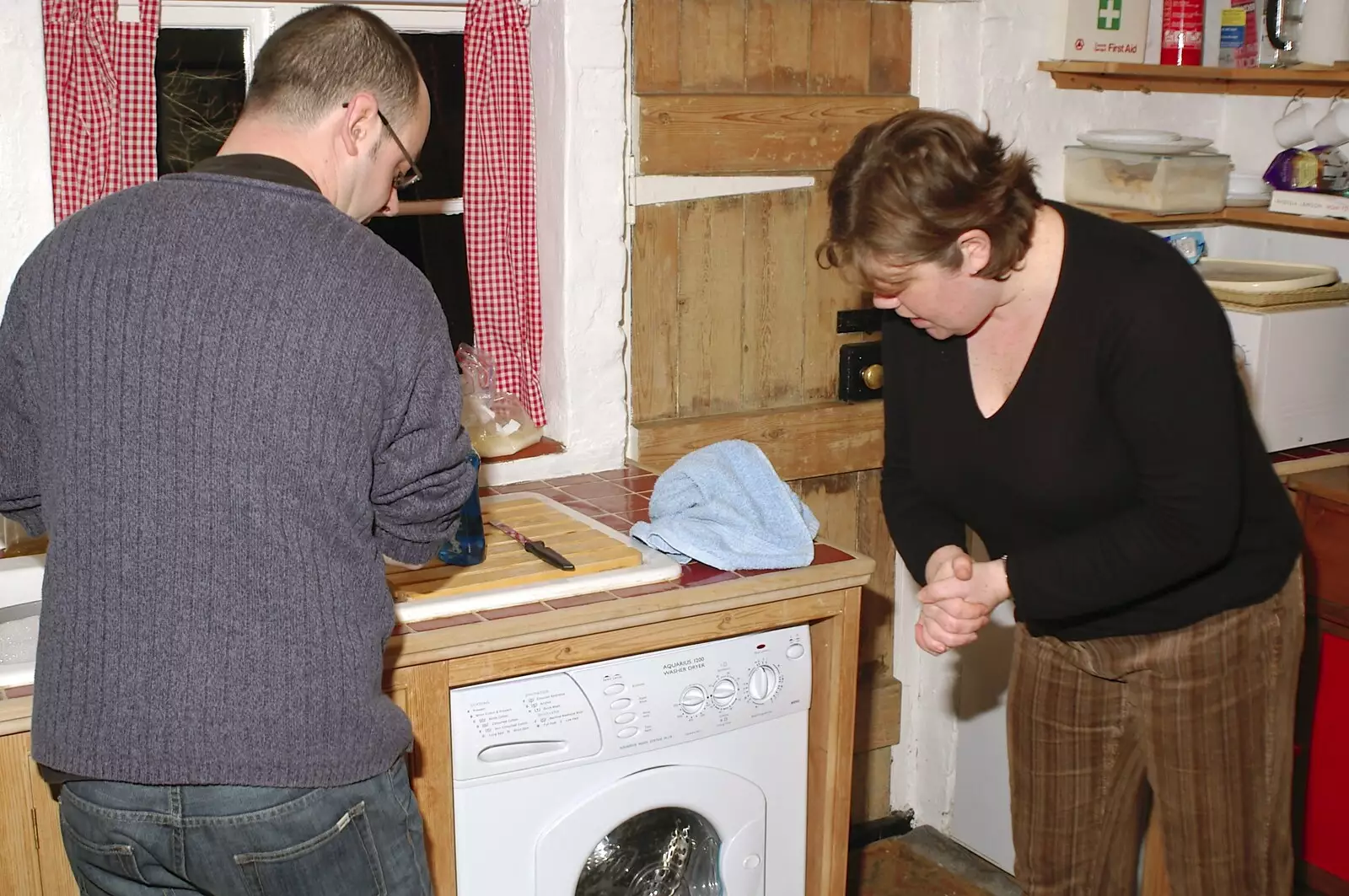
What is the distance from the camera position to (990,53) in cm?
284

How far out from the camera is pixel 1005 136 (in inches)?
114

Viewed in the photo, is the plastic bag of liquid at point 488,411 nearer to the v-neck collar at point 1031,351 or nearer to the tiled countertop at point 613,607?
the tiled countertop at point 613,607

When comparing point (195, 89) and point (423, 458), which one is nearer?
point (423, 458)

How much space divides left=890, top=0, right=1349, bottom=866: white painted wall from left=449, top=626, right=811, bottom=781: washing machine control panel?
3.13 feet

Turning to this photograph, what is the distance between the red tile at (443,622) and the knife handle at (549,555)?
0.17m

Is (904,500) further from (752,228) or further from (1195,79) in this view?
(1195,79)

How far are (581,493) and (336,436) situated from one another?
116 centimetres

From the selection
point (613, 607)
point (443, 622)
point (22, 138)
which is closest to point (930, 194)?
point (613, 607)

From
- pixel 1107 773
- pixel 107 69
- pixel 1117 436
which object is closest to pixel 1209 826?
pixel 1107 773

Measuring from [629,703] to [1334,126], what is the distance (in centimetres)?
193

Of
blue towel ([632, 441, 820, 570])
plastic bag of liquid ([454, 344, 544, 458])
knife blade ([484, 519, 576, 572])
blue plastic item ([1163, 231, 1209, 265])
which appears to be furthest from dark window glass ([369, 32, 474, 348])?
blue plastic item ([1163, 231, 1209, 265])

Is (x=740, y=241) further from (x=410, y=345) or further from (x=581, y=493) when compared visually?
(x=410, y=345)

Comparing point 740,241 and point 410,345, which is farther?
point 740,241

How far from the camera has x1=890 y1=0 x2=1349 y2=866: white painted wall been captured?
9.27 ft
